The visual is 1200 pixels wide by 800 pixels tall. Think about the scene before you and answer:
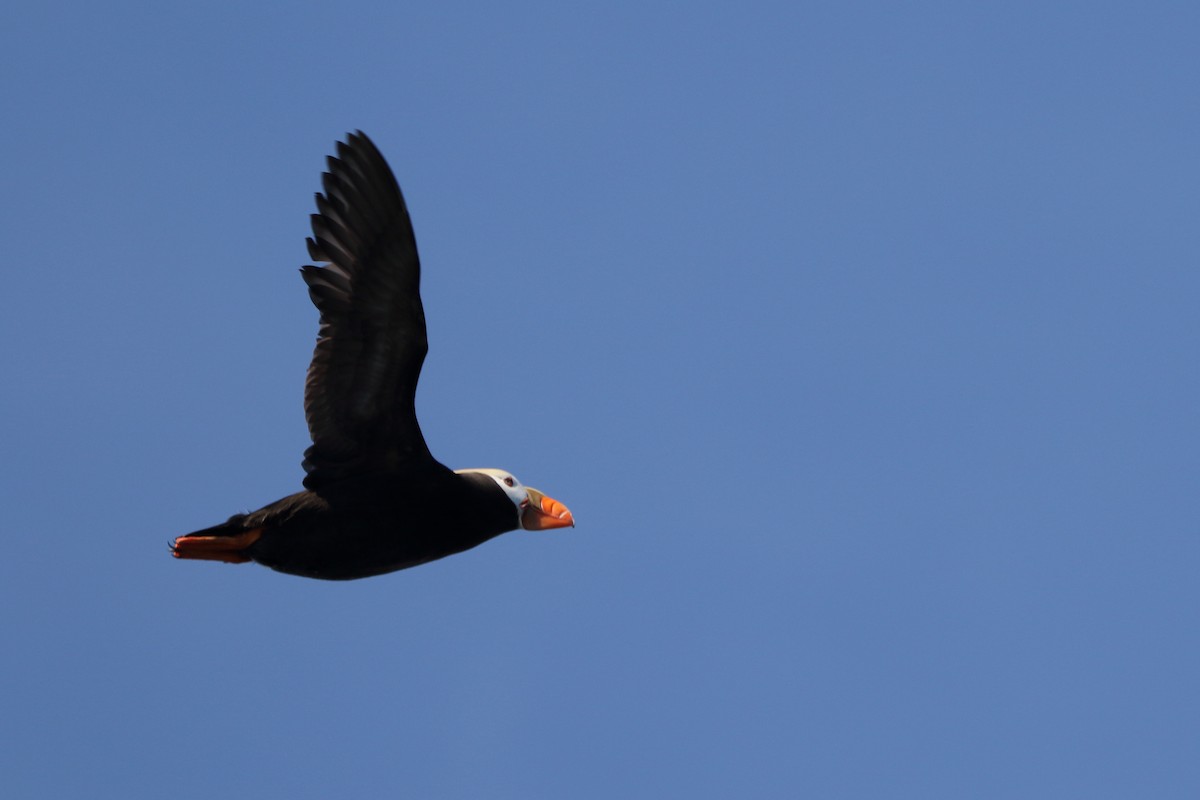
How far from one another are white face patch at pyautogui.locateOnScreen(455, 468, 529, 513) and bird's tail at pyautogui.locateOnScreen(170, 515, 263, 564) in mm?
1764

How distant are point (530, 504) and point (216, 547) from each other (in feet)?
7.96

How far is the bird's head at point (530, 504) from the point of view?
1717 centimetres

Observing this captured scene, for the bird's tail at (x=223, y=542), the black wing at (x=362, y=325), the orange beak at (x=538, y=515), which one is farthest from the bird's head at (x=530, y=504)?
the bird's tail at (x=223, y=542)

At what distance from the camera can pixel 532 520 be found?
56.6ft

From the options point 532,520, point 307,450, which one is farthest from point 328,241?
point 532,520

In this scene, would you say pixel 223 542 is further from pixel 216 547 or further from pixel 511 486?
pixel 511 486

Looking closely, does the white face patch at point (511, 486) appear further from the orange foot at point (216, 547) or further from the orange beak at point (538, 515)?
the orange foot at point (216, 547)

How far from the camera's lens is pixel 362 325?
1658 cm

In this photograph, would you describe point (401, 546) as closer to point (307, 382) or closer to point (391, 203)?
point (307, 382)

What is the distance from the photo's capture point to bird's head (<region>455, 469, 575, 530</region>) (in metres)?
17.2

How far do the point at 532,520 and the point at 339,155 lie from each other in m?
3.12

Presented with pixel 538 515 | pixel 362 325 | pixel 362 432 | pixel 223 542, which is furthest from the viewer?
pixel 538 515

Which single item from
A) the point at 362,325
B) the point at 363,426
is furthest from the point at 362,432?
the point at 362,325

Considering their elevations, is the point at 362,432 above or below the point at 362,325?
below
